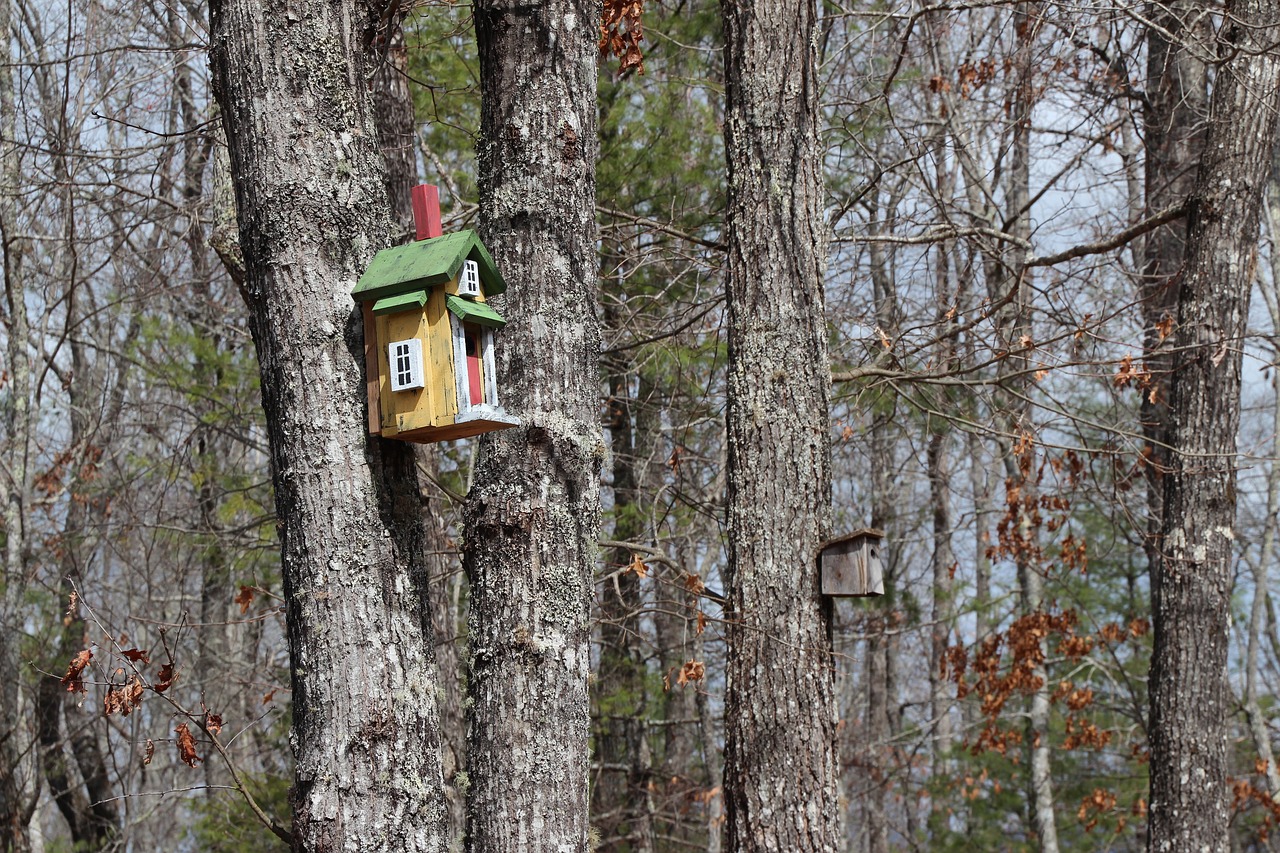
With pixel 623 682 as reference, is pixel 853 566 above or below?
above

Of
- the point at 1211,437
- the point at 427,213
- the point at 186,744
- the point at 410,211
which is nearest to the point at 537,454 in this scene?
the point at 427,213

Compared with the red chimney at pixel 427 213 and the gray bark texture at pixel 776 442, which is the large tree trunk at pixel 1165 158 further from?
the red chimney at pixel 427 213

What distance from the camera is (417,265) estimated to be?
7.86ft

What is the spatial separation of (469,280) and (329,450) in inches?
21.0

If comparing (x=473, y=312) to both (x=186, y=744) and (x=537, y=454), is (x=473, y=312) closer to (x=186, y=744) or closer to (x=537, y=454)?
(x=537, y=454)

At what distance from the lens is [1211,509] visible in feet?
18.4

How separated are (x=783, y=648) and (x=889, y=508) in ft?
29.9

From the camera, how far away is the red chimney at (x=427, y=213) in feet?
8.59

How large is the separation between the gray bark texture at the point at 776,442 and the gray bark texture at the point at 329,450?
2.01 meters

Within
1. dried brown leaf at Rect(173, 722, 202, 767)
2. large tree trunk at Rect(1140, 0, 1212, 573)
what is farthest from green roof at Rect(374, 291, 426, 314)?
large tree trunk at Rect(1140, 0, 1212, 573)

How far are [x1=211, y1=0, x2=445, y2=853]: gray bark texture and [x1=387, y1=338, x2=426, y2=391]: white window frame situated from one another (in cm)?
7

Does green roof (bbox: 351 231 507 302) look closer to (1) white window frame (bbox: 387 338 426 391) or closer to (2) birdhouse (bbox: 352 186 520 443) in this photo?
(2) birdhouse (bbox: 352 186 520 443)

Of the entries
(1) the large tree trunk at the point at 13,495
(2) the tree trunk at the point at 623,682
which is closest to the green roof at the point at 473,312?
(2) the tree trunk at the point at 623,682

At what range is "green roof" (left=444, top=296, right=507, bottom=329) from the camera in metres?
2.51
